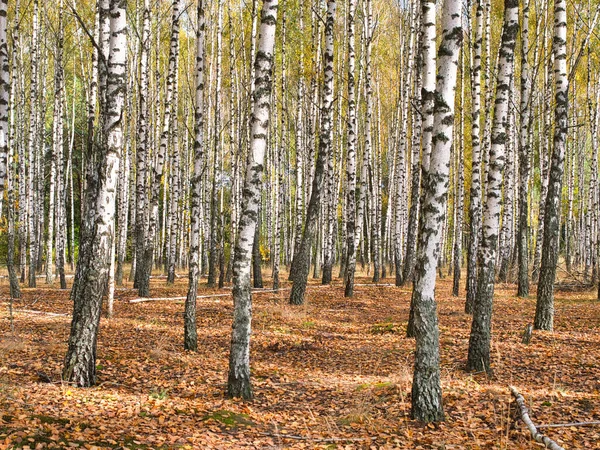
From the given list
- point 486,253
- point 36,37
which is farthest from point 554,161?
point 36,37

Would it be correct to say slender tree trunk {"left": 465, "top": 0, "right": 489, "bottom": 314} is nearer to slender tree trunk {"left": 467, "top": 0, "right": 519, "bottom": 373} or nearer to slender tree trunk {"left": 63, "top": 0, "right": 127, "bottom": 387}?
slender tree trunk {"left": 467, "top": 0, "right": 519, "bottom": 373}

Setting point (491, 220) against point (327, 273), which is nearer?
point (491, 220)

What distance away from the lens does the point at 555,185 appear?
9328 millimetres

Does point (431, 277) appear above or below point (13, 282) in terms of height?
above

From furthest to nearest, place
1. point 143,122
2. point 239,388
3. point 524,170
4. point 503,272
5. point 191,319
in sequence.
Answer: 1. point 503,272
2. point 524,170
3. point 143,122
4. point 191,319
5. point 239,388

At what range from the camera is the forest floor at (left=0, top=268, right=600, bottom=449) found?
4.94 meters

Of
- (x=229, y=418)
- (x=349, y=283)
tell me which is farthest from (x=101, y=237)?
(x=349, y=283)

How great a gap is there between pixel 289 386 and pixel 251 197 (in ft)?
9.13

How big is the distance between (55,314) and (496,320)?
9562mm

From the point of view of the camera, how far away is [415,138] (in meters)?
17.3

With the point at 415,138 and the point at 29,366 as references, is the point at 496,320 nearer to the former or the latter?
the point at 415,138

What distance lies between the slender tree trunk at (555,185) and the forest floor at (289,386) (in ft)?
1.63

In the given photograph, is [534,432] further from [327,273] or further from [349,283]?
[327,273]

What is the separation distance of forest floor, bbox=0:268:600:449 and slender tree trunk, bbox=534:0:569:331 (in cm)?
50
